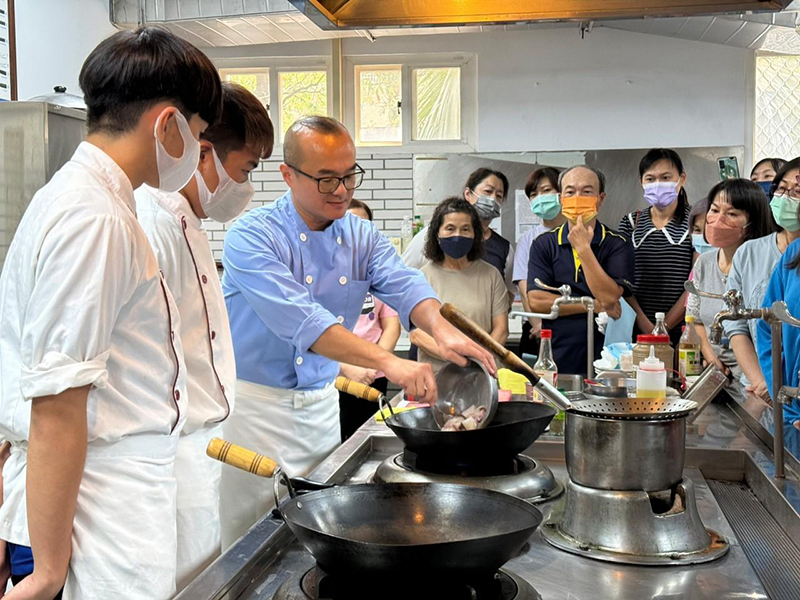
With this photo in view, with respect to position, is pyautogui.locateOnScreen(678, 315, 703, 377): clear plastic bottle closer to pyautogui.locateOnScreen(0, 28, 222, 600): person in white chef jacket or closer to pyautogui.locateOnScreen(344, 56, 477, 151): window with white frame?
pyautogui.locateOnScreen(0, 28, 222, 600): person in white chef jacket

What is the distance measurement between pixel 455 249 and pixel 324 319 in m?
2.06

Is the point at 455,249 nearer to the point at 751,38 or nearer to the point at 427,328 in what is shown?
the point at 427,328

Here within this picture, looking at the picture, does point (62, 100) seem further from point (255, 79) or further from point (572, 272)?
point (255, 79)

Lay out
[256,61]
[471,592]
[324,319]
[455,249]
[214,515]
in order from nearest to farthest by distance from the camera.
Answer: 1. [471,592]
2. [214,515]
3. [324,319]
4. [455,249]
5. [256,61]

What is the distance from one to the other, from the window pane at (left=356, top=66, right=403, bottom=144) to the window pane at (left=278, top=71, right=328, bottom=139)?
319 mm

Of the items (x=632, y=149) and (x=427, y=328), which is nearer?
(x=427, y=328)

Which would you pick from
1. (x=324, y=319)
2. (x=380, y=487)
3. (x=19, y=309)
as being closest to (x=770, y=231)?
(x=324, y=319)

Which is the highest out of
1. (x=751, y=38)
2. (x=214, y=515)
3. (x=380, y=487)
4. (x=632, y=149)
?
(x=751, y=38)

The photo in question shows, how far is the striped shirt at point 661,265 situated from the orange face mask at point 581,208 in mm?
516

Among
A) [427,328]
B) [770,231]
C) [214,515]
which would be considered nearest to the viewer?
[214,515]

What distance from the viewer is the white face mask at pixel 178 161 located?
1.38 metres

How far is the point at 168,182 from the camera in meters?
1.46

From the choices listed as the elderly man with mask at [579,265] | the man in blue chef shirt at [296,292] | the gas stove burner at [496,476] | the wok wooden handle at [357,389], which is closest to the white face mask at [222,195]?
the man in blue chef shirt at [296,292]

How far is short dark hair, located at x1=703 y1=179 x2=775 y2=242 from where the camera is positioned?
137 inches
